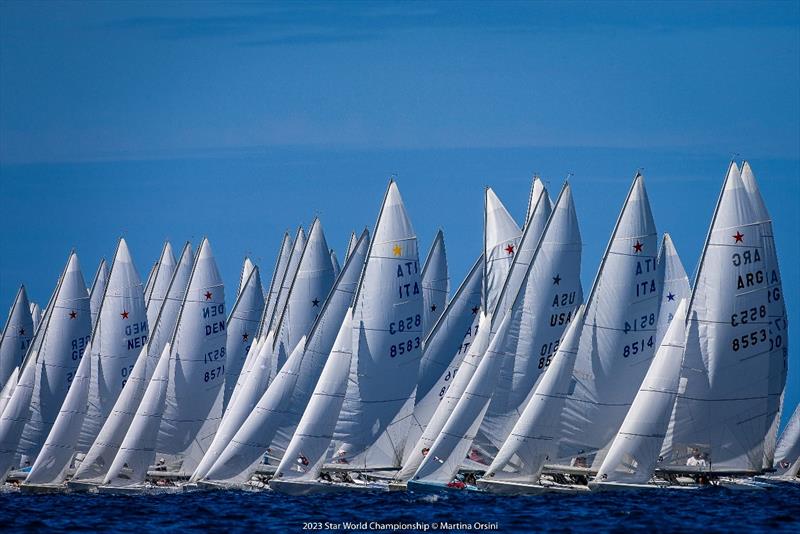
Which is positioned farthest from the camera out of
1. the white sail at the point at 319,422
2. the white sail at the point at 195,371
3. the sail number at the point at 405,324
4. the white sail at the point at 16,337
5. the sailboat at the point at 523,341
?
the white sail at the point at 16,337

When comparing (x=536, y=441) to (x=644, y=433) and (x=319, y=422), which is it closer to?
(x=644, y=433)

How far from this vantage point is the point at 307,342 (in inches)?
2362

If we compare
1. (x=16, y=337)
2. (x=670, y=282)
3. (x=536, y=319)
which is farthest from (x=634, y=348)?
(x=16, y=337)

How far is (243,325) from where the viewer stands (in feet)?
238

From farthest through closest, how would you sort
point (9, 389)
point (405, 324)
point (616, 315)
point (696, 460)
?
1. point (9, 389)
2. point (405, 324)
3. point (616, 315)
4. point (696, 460)

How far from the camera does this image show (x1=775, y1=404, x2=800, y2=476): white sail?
6738 centimetres

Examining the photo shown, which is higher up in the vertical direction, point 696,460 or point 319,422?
point 319,422

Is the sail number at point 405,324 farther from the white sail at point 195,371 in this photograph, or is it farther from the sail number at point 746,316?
the sail number at point 746,316

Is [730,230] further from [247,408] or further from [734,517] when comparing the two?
[247,408]

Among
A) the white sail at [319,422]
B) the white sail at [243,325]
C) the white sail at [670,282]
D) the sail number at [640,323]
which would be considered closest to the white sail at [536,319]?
the sail number at [640,323]

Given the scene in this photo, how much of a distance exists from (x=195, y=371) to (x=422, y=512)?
20.5 meters

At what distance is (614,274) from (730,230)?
4.42 metres

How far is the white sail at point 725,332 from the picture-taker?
52.1 m

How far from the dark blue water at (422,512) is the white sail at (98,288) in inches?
1010
